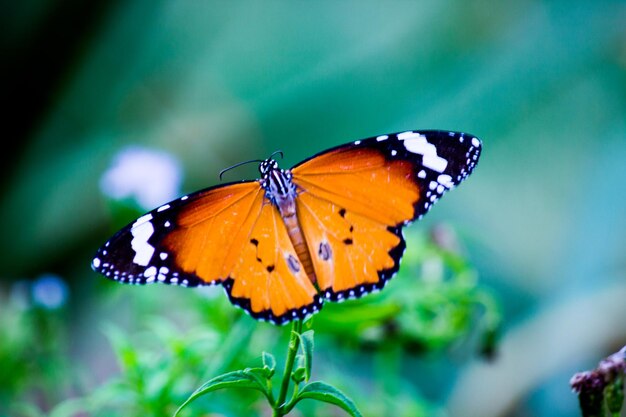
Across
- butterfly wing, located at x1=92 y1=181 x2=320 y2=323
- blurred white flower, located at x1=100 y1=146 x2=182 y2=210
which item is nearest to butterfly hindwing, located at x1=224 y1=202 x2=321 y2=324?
butterfly wing, located at x1=92 y1=181 x2=320 y2=323

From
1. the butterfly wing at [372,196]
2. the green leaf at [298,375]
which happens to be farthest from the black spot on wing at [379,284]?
the green leaf at [298,375]

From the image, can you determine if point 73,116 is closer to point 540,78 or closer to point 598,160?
point 540,78

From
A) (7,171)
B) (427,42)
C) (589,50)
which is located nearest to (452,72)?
(427,42)

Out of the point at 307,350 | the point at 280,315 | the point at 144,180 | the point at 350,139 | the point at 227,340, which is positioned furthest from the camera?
the point at 350,139

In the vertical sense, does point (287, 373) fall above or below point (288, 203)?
below

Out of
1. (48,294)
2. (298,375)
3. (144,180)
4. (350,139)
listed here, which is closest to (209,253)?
(298,375)

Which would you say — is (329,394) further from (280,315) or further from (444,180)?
(444,180)

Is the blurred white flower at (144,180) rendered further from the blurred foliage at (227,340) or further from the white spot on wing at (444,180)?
the white spot on wing at (444,180)
